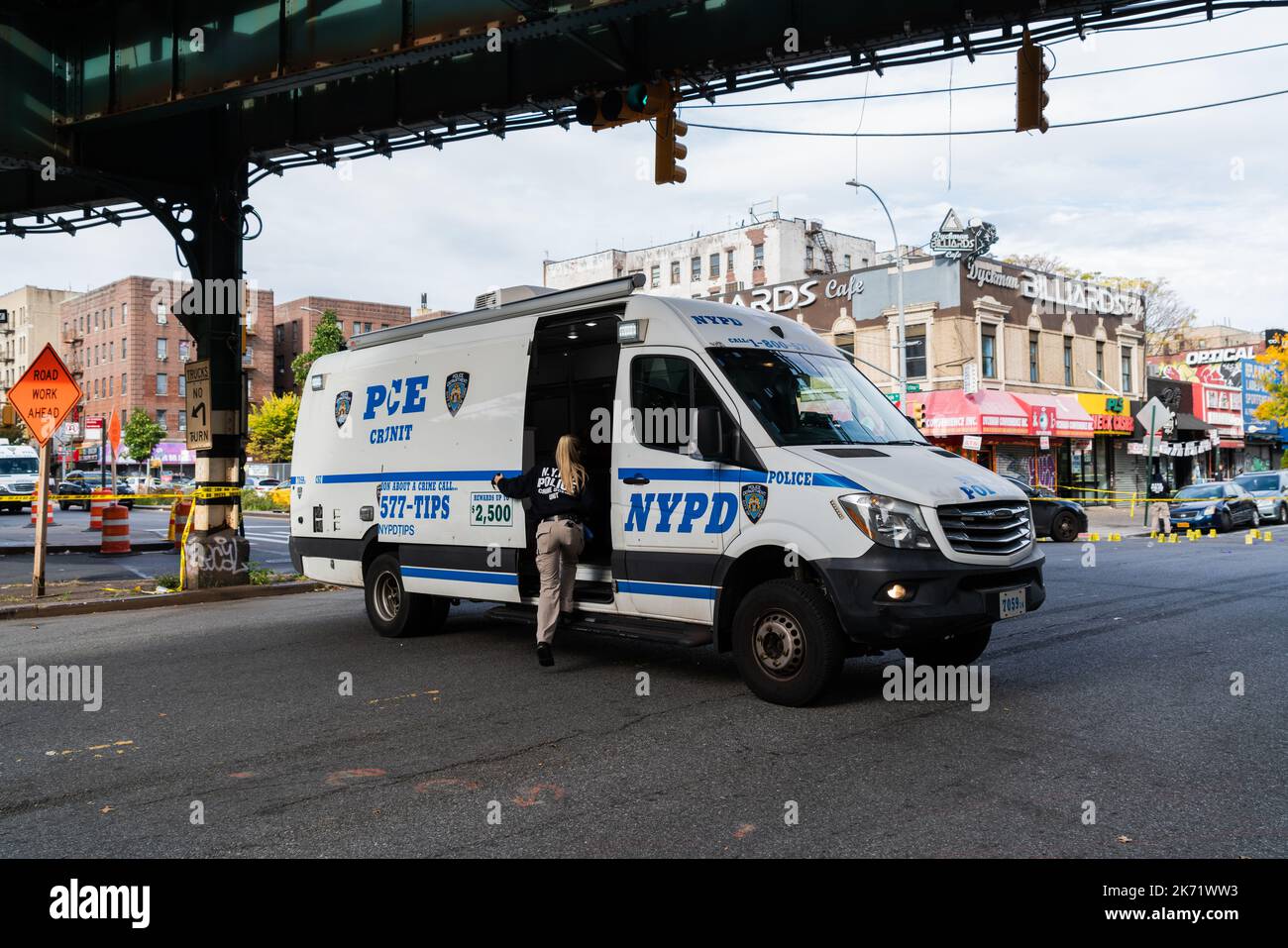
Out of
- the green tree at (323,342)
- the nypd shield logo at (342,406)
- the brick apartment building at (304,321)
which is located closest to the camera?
the nypd shield logo at (342,406)

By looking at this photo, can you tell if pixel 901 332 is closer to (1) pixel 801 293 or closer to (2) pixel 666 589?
(1) pixel 801 293

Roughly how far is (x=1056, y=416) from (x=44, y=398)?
3429 cm

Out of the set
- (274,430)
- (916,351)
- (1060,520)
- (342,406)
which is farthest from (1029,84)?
(274,430)

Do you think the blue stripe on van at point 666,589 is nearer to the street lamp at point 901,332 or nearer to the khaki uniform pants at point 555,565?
the khaki uniform pants at point 555,565

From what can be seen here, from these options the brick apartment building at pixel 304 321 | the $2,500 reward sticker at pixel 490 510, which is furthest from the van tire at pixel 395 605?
the brick apartment building at pixel 304 321

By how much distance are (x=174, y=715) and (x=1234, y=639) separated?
9023 millimetres

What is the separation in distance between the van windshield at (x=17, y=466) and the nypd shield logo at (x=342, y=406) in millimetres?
41410

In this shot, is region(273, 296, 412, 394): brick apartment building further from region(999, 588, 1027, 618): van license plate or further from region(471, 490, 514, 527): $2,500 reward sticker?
region(999, 588, 1027, 618): van license plate

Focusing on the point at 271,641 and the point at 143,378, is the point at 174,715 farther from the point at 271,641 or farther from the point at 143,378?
the point at 143,378

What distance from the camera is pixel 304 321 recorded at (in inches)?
3546

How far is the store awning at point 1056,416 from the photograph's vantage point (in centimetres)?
3741

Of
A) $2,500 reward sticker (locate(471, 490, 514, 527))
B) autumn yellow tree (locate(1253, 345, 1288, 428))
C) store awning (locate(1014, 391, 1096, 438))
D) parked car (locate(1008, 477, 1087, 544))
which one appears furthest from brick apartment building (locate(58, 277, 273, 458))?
$2,500 reward sticker (locate(471, 490, 514, 527))

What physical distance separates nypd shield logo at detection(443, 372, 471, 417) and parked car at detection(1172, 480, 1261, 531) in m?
24.8
